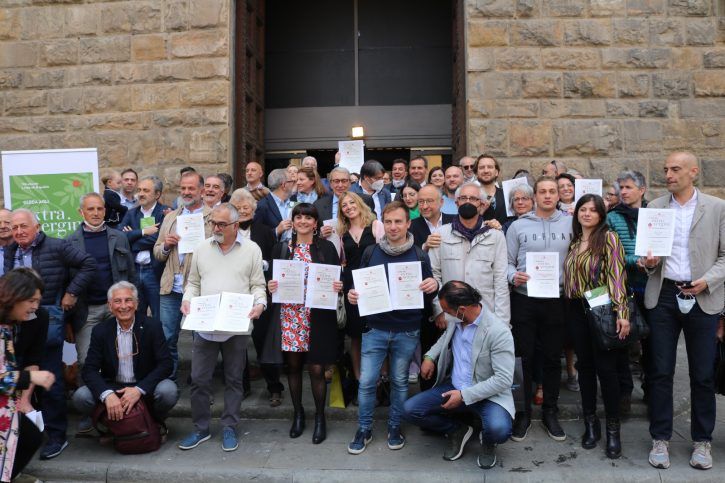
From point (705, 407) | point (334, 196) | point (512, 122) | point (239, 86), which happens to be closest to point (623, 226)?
point (705, 407)

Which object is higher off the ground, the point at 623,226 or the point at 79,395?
the point at 623,226

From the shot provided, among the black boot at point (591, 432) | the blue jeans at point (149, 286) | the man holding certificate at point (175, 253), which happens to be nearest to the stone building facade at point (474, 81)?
the man holding certificate at point (175, 253)

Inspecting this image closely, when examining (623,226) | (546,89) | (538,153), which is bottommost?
(623,226)

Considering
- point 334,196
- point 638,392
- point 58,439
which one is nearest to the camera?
point 58,439

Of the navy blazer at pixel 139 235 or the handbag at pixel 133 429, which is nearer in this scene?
the handbag at pixel 133 429

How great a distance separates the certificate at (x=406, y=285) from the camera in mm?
4754

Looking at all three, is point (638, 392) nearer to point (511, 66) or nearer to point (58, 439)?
point (511, 66)

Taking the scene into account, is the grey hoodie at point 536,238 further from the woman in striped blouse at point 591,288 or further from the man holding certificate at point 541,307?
the woman in striped blouse at point 591,288

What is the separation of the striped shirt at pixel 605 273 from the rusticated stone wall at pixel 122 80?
5322 mm

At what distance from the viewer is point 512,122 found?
8.11 meters

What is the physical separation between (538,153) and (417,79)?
3696 mm

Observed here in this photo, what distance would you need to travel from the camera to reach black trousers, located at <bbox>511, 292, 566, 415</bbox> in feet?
16.3

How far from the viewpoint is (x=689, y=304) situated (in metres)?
4.43

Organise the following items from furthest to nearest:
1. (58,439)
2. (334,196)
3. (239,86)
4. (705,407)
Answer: (239,86), (334,196), (58,439), (705,407)
